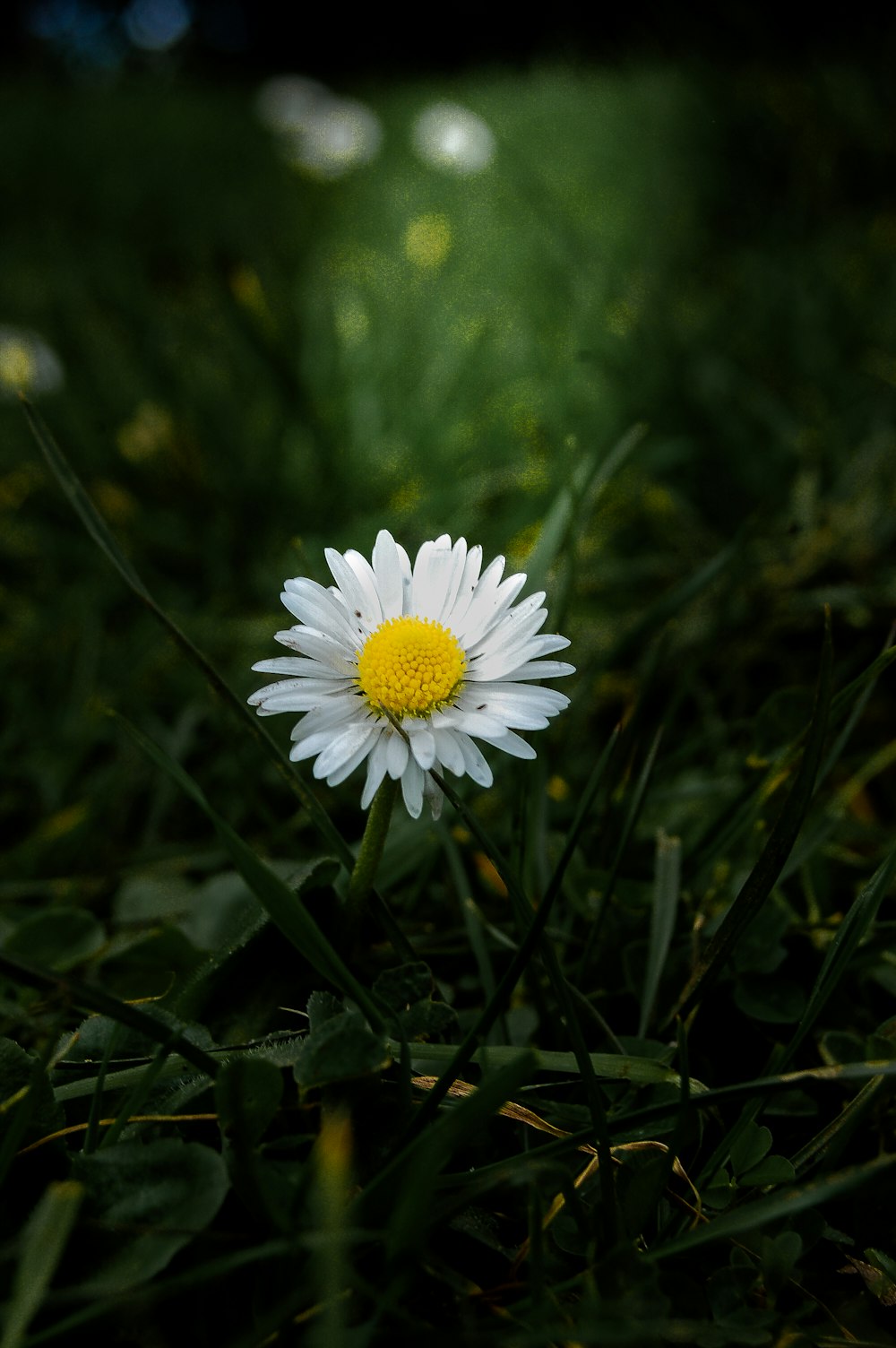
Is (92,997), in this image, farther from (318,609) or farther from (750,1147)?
(750,1147)

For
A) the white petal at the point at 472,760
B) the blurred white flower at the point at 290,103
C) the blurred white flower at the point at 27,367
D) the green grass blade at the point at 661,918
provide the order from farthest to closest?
the blurred white flower at the point at 290,103 → the blurred white flower at the point at 27,367 → the green grass blade at the point at 661,918 → the white petal at the point at 472,760

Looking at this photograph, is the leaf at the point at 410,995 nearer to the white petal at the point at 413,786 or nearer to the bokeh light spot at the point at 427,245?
the white petal at the point at 413,786

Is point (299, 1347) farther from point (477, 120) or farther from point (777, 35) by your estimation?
point (777, 35)

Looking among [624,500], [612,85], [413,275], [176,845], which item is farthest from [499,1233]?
Answer: [612,85]

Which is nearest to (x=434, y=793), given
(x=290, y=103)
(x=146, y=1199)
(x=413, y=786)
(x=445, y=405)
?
(x=413, y=786)

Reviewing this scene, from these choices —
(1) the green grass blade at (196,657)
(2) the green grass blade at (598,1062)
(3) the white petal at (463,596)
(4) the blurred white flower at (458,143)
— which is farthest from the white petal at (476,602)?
(4) the blurred white flower at (458,143)

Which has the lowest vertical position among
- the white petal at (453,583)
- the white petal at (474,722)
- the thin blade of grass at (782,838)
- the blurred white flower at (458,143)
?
the thin blade of grass at (782,838)
